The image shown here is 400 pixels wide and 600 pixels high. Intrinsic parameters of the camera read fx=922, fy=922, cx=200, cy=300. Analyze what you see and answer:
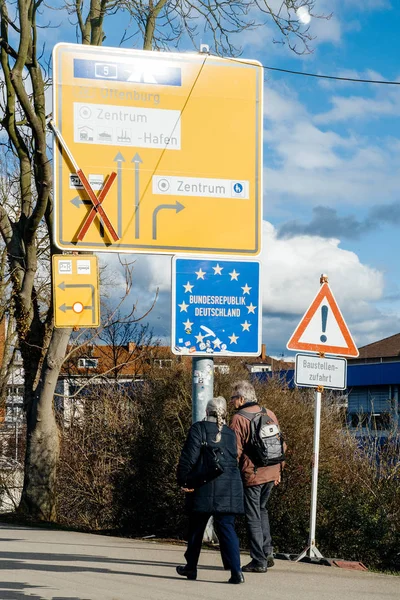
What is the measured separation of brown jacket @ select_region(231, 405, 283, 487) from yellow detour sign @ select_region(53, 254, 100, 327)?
2312mm

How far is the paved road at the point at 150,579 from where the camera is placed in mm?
7109

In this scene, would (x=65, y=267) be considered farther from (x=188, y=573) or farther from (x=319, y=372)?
(x=188, y=573)

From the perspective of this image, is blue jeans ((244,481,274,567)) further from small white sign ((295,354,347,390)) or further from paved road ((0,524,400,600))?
small white sign ((295,354,347,390))

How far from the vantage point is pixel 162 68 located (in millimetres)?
10445

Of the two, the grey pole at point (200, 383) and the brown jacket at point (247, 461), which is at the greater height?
the grey pole at point (200, 383)

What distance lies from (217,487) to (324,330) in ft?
8.11

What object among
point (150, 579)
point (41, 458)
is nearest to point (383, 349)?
point (41, 458)

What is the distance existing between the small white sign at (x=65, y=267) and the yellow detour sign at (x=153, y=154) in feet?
0.53

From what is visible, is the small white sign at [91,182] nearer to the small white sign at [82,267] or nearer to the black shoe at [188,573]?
the small white sign at [82,267]

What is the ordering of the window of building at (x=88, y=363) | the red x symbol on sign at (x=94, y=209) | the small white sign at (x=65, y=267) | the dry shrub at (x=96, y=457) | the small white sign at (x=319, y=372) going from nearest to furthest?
the small white sign at (x=319, y=372) < the small white sign at (x=65, y=267) < the red x symbol on sign at (x=94, y=209) < the dry shrub at (x=96, y=457) < the window of building at (x=88, y=363)

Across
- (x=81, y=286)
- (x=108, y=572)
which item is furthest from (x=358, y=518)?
(x=81, y=286)

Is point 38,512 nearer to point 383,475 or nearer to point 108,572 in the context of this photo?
point 383,475

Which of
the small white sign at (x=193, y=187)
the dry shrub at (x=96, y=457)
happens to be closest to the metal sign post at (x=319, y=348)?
the small white sign at (x=193, y=187)

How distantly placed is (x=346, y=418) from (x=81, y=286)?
838 centimetres
